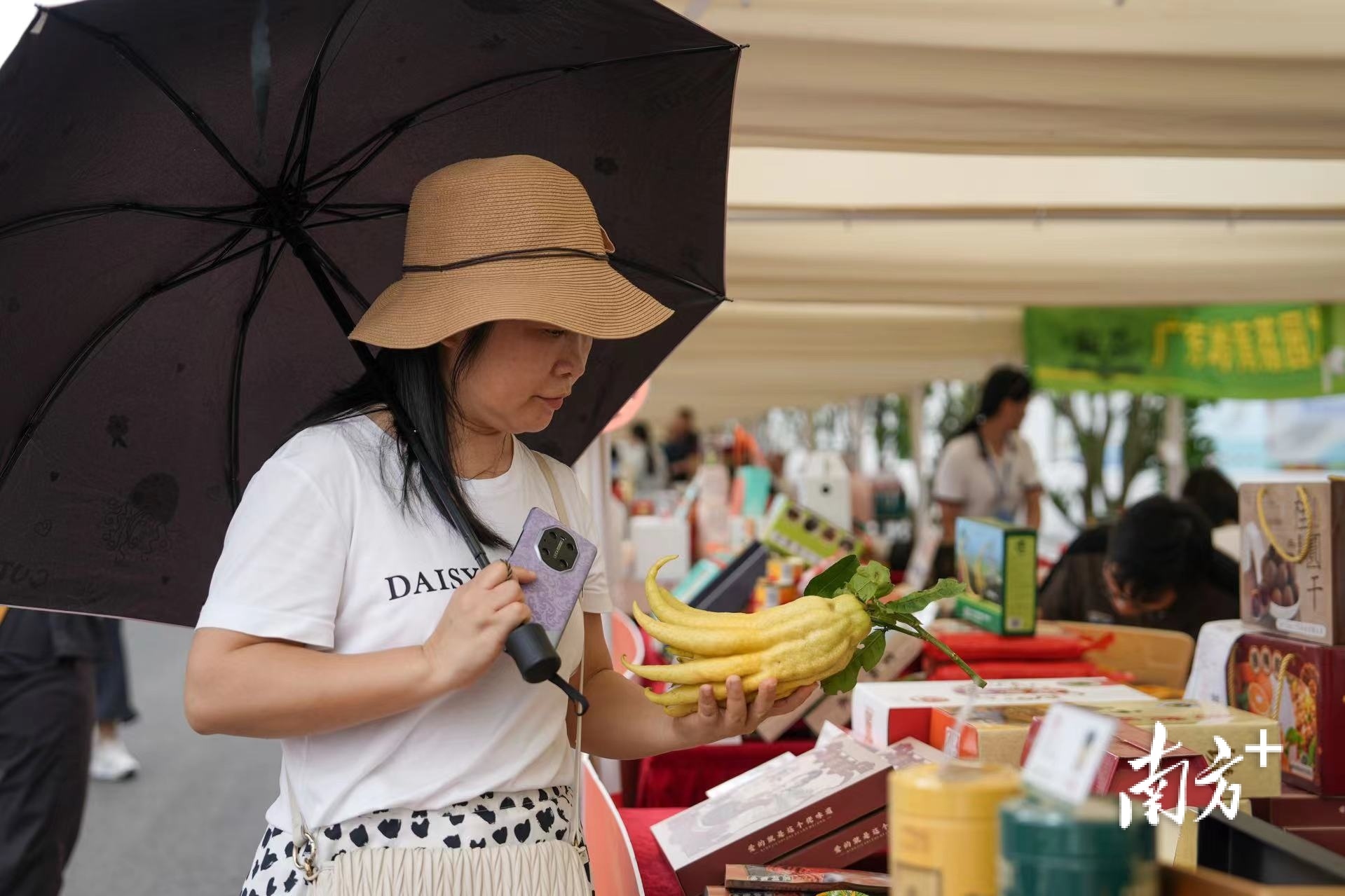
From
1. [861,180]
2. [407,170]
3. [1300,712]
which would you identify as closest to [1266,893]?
[1300,712]

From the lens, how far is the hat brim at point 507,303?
1.52 m

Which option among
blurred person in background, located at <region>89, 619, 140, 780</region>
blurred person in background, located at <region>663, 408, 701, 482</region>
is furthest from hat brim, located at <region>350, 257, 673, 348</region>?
blurred person in background, located at <region>663, 408, 701, 482</region>

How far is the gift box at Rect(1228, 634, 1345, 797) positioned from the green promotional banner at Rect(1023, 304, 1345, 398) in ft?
14.6

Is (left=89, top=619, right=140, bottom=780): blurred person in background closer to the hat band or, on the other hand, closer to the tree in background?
the hat band

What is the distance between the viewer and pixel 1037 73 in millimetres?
2480

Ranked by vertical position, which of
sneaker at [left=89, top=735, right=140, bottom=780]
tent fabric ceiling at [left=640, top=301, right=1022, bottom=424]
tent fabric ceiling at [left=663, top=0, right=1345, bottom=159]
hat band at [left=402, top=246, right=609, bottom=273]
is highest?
tent fabric ceiling at [left=640, top=301, right=1022, bottom=424]

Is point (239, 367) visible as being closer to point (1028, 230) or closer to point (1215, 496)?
point (1028, 230)

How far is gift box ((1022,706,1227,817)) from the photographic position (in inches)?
66.9

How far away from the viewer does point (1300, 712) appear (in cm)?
220

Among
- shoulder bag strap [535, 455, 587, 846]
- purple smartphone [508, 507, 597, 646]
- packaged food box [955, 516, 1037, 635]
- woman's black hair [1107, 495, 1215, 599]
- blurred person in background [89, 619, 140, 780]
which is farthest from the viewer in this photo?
blurred person in background [89, 619, 140, 780]

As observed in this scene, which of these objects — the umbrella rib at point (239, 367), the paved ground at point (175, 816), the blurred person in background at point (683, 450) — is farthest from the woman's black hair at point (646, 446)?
the umbrella rib at point (239, 367)

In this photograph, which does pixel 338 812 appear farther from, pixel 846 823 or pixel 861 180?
pixel 861 180

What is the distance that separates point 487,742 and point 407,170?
996 millimetres

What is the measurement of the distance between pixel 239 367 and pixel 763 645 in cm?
108
